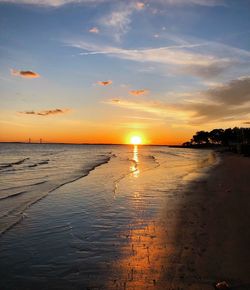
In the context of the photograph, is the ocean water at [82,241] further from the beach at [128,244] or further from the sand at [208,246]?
the sand at [208,246]

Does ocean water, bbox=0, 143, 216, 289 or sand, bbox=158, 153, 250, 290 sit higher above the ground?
sand, bbox=158, 153, 250, 290

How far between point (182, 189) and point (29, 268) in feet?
43.3

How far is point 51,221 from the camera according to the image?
11.0 m

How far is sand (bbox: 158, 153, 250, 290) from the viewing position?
5840mm

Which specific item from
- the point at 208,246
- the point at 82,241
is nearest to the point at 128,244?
the point at 82,241

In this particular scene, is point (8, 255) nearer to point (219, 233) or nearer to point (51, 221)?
point (51, 221)

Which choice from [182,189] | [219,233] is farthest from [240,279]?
[182,189]

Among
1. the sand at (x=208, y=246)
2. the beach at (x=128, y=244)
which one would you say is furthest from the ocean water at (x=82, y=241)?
the sand at (x=208, y=246)

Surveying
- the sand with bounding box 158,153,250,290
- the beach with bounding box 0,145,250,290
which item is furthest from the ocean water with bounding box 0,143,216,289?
the sand with bounding box 158,153,250,290

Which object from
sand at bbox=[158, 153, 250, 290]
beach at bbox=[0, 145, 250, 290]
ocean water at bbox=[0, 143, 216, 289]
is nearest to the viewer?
sand at bbox=[158, 153, 250, 290]

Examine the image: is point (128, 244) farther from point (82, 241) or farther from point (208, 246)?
point (208, 246)

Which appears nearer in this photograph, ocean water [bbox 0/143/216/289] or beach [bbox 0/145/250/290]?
beach [bbox 0/145/250/290]

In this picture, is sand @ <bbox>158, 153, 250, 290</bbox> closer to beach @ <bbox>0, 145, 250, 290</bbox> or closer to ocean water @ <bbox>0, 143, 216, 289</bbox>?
beach @ <bbox>0, 145, 250, 290</bbox>

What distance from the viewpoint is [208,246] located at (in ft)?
25.0
